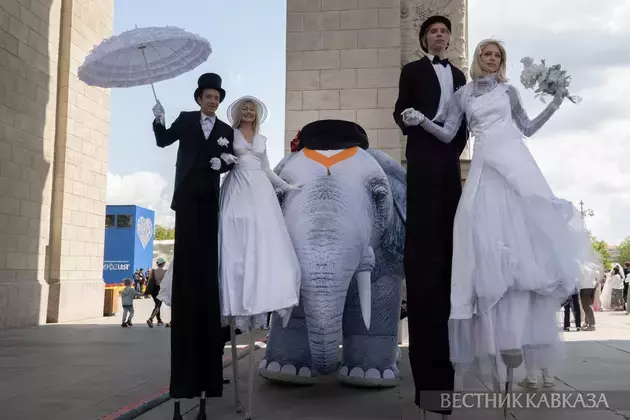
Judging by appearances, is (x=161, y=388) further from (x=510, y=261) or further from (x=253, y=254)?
(x=510, y=261)

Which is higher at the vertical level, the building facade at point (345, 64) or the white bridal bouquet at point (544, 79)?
the building facade at point (345, 64)

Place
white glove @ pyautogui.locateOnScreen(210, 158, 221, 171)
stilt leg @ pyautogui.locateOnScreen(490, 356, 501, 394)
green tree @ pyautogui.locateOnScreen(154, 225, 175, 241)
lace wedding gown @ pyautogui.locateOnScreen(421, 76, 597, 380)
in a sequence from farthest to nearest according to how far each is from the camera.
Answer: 1. green tree @ pyautogui.locateOnScreen(154, 225, 175, 241)
2. white glove @ pyautogui.locateOnScreen(210, 158, 221, 171)
3. stilt leg @ pyautogui.locateOnScreen(490, 356, 501, 394)
4. lace wedding gown @ pyautogui.locateOnScreen(421, 76, 597, 380)

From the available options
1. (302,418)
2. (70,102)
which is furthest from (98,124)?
(302,418)

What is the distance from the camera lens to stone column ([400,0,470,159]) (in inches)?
375

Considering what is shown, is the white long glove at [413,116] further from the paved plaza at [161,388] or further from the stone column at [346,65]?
the stone column at [346,65]

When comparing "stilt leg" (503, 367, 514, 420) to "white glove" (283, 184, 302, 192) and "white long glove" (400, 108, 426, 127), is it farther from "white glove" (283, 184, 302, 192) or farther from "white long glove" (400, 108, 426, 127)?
"white glove" (283, 184, 302, 192)

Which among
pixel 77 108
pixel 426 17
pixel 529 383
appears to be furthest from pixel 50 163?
pixel 529 383

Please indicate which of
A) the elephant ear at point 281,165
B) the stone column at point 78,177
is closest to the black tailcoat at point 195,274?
the elephant ear at point 281,165

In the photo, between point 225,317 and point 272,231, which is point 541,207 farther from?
point 225,317

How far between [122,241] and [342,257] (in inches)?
947

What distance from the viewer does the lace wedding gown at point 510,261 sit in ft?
11.7

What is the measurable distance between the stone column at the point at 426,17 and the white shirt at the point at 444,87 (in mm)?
5427

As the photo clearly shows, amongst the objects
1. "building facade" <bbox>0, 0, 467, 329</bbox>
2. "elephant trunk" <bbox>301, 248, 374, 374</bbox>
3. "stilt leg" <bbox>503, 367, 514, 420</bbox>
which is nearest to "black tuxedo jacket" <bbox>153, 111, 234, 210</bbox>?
"elephant trunk" <bbox>301, 248, 374, 374</bbox>

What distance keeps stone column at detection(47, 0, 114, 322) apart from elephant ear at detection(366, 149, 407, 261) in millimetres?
9385
